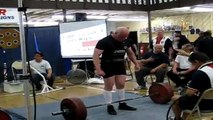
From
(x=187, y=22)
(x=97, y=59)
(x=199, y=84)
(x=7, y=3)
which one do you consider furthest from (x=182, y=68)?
(x=187, y=22)

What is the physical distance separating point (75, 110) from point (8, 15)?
499 cm

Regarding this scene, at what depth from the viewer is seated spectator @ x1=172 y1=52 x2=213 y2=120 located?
3.12 metres

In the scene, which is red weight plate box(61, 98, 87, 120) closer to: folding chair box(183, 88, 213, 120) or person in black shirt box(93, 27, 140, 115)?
person in black shirt box(93, 27, 140, 115)

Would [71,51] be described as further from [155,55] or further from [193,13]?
[193,13]

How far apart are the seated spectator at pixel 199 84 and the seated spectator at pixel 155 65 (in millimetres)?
3459

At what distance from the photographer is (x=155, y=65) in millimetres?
7152

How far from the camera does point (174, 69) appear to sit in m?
6.72

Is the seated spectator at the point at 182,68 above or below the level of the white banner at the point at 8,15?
below

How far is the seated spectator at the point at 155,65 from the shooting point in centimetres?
694

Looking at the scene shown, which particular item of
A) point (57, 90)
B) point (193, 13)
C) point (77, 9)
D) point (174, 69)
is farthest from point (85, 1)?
point (193, 13)

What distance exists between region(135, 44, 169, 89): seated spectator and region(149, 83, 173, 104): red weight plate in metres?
1.35

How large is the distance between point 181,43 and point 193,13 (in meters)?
8.26

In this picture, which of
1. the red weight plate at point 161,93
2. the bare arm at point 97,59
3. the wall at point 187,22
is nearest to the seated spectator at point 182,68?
the red weight plate at point 161,93

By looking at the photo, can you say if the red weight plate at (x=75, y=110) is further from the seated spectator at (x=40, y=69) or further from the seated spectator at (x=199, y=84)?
the seated spectator at (x=40, y=69)
